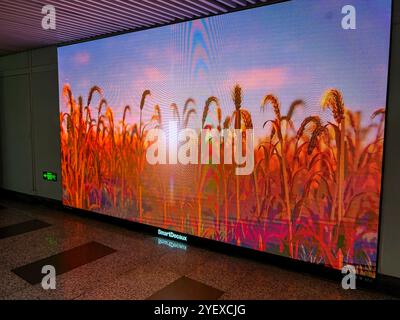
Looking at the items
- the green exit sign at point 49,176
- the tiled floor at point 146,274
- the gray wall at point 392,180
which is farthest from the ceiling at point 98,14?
the tiled floor at point 146,274

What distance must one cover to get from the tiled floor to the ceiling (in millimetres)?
Answer: 2720

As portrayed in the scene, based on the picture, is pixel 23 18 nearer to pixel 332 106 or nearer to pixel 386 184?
pixel 332 106

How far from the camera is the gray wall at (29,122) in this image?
18.3ft

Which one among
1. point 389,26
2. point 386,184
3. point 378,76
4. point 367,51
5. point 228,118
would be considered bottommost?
point 386,184

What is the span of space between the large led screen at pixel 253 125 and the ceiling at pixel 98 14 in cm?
15

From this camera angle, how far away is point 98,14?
3.73 metres

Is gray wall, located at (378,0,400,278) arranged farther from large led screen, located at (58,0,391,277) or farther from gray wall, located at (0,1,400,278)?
gray wall, located at (0,1,400,278)

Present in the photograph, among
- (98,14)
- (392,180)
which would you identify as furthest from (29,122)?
(392,180)

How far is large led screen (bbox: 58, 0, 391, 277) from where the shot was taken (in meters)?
2.90

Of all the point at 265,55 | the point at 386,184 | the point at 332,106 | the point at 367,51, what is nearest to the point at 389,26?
the point at 367,51

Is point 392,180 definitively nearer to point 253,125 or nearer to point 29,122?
point 253,125

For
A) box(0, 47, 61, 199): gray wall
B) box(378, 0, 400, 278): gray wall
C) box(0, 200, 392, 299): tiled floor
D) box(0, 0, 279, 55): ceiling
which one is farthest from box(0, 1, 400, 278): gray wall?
box(378, 0, 400, 278): gray wall

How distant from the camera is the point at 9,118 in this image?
21.0 feet
